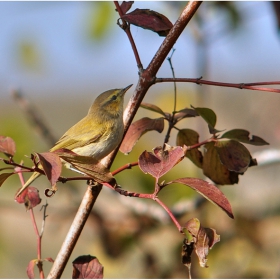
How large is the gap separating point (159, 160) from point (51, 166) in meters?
0.31

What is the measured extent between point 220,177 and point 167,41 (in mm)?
586

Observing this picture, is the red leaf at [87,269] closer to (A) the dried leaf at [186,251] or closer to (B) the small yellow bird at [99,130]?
(A) the dried leaf at [186,251]

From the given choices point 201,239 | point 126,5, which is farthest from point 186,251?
point 126,5

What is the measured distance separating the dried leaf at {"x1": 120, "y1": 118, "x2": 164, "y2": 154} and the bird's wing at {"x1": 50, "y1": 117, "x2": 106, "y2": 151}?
118 cm

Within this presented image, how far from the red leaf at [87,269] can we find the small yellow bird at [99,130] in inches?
45.0

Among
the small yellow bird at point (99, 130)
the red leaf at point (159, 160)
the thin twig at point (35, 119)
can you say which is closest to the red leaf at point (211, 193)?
the red leaf at point (159, 160)

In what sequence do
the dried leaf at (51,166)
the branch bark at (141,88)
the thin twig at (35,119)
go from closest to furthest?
the dried leaf at (51,166), the branch bark at (141,88), the thin twig at (35,119)

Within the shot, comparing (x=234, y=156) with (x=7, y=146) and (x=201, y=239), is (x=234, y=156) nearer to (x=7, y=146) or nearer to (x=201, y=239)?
(x=201, y=239)

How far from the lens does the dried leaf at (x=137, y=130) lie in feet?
5.77

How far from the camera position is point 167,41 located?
145 cm

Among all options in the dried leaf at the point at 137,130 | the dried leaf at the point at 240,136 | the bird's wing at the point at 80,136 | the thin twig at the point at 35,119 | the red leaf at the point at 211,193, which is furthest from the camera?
the bird's wing at the point at 80,136

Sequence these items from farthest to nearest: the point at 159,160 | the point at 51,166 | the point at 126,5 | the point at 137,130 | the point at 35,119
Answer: the point at 35,119
the point at 137,130
the point at 126,5
the point at 159,160
the point at 51,166

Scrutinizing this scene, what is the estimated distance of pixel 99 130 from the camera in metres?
3.04

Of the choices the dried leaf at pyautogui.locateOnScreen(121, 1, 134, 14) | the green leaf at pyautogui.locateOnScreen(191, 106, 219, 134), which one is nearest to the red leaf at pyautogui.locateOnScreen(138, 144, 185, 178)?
the green leaf at pyautogui.locateOnScreen(191, 106, 219, 134)
